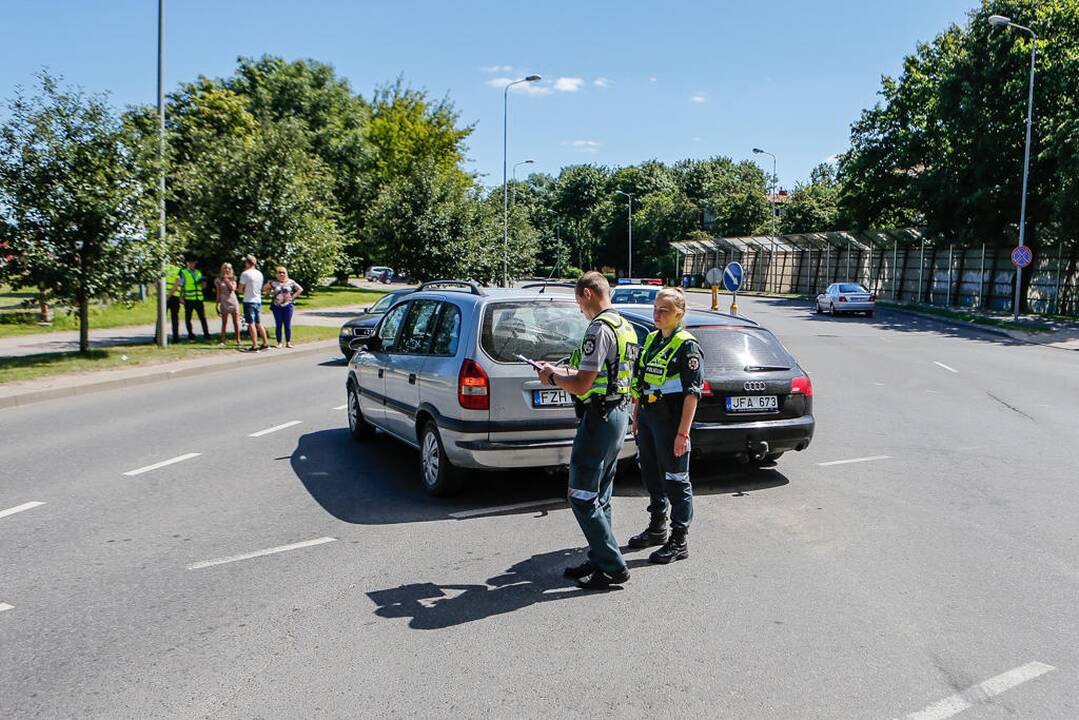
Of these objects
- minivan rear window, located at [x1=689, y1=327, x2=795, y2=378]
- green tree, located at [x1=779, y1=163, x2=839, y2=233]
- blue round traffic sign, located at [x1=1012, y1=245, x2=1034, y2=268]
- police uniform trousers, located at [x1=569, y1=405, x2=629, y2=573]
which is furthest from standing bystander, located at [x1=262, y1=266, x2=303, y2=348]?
green tree, located at [x1=779, y1=163, x2=839, y2=233]

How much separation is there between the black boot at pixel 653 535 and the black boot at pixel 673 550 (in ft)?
0.66

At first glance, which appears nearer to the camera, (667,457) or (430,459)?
(667,457)

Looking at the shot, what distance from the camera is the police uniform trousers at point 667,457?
5117 millimetres

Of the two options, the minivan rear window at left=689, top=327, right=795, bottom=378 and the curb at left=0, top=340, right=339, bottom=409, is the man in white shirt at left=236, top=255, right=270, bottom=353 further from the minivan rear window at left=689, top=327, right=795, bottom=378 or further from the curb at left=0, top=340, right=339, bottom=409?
the minivan rear window at left=689, top=327, right=795, bottom=378

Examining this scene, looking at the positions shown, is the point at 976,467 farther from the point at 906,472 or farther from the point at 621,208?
the point at 621,208

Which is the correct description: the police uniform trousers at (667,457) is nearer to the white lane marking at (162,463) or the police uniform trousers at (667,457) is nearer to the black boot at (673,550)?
the black boot at (673,550)

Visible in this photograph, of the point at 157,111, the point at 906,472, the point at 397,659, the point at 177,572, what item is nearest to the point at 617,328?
the point at 397,659

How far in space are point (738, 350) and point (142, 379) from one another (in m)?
10.5

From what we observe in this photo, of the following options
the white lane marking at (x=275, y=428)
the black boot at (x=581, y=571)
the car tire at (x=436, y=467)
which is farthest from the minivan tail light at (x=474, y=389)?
the white lane marking at (x=275, y=428)

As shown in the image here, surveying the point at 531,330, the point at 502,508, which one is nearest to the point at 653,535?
the point at 502,508

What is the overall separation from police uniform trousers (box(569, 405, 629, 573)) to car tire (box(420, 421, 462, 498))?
1987 millimetres

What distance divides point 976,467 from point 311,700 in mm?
6580

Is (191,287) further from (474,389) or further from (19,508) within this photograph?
(474,389)

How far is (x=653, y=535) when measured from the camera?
5.45 meters
